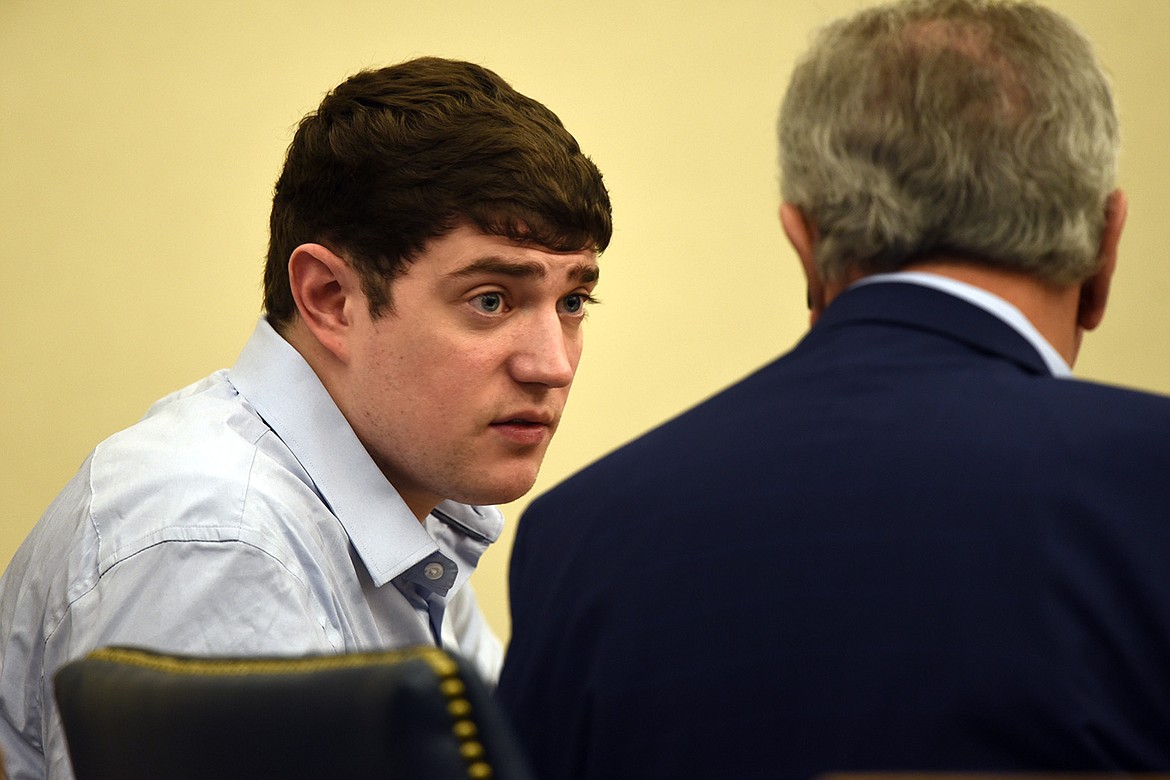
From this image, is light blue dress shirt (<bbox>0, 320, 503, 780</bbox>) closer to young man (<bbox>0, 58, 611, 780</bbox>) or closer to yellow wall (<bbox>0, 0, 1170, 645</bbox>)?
young man (<bbox>0, 58, 611, 780</bbox>)

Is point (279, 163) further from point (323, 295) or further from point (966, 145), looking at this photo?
point (966, 145)

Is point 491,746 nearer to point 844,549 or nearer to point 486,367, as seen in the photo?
point 844,549

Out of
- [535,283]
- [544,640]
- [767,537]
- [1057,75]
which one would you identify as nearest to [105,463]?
[535,283]

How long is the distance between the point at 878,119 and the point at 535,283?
63 centimetres

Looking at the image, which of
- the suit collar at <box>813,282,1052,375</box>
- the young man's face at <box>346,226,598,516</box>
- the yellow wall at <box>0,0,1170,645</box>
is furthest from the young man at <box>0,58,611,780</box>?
the yellow wall at <box>0,0,1170,645</box>

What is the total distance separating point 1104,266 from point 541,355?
0.67m

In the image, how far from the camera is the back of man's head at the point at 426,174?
1401 millimetres

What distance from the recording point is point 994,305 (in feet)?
2.68

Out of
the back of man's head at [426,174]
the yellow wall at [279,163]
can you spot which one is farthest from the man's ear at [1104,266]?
the yellow wall at [279,163]

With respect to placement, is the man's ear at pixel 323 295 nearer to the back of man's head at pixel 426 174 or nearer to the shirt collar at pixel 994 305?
the back of man's head at pixel 426 174

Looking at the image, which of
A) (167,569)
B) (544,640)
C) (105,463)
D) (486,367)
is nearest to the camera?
(544,640)

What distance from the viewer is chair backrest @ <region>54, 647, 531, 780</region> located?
1.81 feet

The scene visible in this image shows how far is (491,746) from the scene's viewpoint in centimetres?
56

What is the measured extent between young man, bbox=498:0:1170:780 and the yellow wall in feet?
7.30
